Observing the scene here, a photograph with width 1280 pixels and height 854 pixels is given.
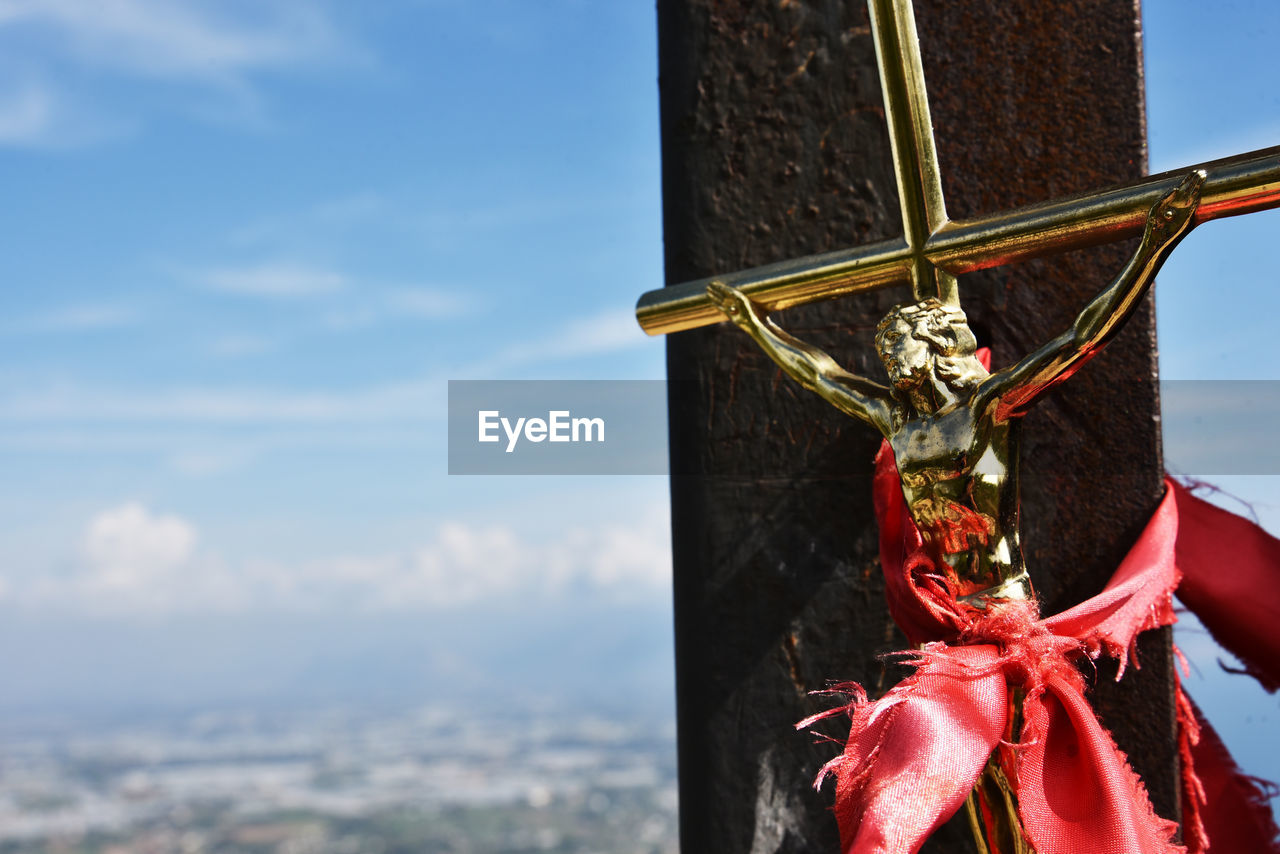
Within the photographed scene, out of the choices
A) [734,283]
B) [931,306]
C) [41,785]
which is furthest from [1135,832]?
[41,785]

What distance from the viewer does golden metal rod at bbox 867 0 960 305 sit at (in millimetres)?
1074

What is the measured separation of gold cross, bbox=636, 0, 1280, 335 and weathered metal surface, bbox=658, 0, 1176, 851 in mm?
207

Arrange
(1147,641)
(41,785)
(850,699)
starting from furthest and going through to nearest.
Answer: (41,785) → (850,699) → (1147,641)

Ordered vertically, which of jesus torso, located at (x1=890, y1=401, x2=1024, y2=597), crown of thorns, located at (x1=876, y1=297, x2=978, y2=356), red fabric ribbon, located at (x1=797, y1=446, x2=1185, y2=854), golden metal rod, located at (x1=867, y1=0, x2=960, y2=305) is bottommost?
red fabric ribbon, located at (x1=797, y1=446, x2=1185, y2=854)

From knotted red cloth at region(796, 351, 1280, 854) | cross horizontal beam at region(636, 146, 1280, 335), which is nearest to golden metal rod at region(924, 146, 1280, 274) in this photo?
cross horizontal beam at region(636, 146, 1280, 335)

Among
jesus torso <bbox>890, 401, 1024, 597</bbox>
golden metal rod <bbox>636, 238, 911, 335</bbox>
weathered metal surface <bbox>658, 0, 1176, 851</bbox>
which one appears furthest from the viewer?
weathered metal surface <bbox>658, 0, 1176, 851</bbox>

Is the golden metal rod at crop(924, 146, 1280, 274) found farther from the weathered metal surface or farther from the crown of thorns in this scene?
the weathered metal surface

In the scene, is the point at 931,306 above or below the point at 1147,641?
above

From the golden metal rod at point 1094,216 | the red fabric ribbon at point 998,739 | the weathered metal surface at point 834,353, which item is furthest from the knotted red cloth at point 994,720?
the golden metal rod at point 1094,216

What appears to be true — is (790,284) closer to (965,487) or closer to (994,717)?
(965,487)

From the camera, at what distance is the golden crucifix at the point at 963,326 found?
0.91 m

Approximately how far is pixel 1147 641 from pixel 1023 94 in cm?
64

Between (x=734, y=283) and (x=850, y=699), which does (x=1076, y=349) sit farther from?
(x=850, y=699)

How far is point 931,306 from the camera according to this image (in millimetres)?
1028
